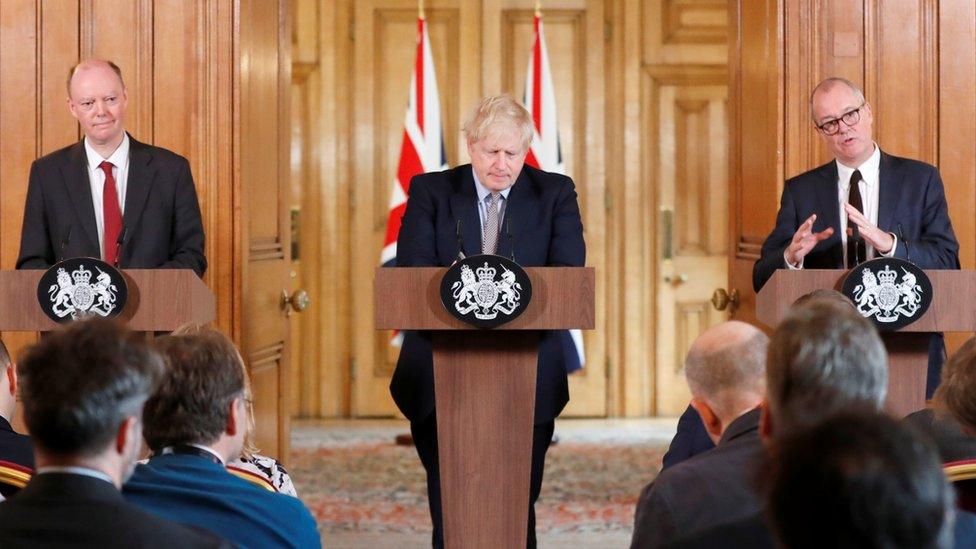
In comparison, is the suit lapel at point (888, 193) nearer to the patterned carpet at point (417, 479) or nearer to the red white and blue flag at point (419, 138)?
the patterned carpet at point (417, 479)

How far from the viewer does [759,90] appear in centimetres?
520

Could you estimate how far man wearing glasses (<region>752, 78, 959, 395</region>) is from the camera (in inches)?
155

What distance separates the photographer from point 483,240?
3.90m

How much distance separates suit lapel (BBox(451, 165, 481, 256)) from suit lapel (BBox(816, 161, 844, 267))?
1.14 meters

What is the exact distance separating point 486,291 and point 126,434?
1.67m

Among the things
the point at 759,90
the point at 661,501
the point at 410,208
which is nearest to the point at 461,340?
the point at 410,208

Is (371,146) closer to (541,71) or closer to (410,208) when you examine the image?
(541,71)

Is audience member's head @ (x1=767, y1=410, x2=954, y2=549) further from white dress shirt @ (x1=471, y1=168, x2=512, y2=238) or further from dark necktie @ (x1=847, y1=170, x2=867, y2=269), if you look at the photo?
dark necktie @ (x1=847, y1=170, x2=867, y2=269)

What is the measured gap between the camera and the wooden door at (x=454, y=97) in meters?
8.30

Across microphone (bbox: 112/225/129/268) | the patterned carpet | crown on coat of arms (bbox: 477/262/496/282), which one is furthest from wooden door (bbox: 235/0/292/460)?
crown on coat of arms (bbox: 477/262/496/282)

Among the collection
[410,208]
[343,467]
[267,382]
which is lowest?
[343,467]

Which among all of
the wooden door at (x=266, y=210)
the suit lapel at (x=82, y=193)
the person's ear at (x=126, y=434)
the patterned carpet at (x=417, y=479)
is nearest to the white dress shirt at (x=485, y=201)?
the suit lapel at (x=82, y=193)

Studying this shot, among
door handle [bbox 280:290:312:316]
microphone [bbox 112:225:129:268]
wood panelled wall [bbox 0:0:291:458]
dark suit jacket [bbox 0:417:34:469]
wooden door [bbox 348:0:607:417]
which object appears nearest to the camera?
dark suit jacket [bbox 0:417:34:469]

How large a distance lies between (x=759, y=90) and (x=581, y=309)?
7.33 feet
